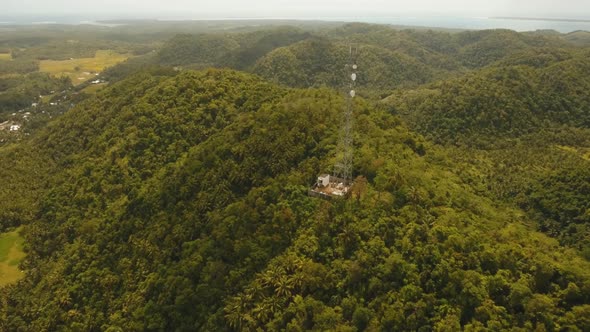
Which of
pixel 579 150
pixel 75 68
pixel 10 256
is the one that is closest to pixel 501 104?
pixel 579 150

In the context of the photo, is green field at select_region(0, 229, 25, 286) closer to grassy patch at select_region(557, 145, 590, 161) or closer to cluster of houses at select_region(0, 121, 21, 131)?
cluster of houses at select_region(0, 121, 21, 131)

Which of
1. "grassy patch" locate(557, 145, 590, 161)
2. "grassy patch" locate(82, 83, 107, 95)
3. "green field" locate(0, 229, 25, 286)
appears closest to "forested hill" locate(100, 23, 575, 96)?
"grassy patch" locate(82, 83, 107, 95)

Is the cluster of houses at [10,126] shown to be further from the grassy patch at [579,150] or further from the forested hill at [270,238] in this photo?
the grassy patch at [579,150]

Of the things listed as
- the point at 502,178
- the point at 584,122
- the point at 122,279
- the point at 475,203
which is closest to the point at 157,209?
the point at 122,279

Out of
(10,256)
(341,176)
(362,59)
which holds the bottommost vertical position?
(10,256)

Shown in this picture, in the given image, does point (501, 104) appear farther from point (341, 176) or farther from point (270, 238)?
point (270, 238)

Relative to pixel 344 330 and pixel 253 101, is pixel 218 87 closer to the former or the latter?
pixel 253 101
